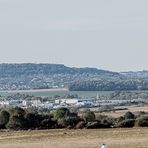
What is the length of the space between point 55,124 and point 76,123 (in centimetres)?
229

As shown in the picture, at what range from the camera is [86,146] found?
41781 millimetres

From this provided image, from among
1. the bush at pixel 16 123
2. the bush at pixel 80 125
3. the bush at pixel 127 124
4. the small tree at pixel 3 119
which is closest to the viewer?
the bush at pixel 127 124

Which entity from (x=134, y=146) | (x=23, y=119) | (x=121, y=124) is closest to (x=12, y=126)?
(x=23, y=119)

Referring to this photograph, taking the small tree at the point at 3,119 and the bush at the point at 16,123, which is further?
the small tree at the point at 3,119

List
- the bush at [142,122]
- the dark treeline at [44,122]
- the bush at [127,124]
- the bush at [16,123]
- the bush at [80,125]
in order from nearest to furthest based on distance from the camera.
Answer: the bush at [142,122] < the bush at [127,124] < the bush at [80,125] < the dark treeline at [44,122] < the bush at [16,123]

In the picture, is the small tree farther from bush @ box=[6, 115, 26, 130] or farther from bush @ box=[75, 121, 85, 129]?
bush @ box=[75, 121, 85, 129]

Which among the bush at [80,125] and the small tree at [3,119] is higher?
the small tree at [3,119]

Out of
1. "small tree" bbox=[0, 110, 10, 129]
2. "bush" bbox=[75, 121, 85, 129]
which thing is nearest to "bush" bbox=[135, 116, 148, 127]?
"bush" bbox=[75, 121, 85, 129]

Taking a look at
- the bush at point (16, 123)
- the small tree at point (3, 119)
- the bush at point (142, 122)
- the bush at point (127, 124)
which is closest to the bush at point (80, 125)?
the bush at point (127, 124)

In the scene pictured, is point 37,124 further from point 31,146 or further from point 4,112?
point 31,146

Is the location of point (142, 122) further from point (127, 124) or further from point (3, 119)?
point (3, 119)

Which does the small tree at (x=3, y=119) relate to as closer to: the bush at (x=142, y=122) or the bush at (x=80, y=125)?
the bush at (x=80, y=125)

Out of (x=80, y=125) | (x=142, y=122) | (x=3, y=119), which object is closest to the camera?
(x=142, y=122)

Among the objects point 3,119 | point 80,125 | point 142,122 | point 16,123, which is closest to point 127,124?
point 142,122
